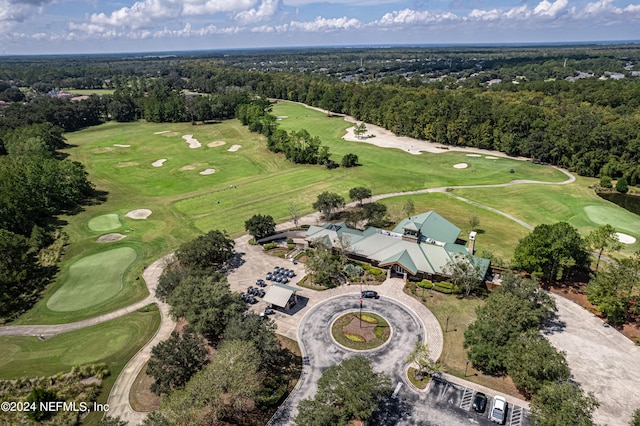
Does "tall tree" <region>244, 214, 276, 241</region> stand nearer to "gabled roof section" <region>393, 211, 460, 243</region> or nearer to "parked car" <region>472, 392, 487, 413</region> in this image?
"gabled roof section" <region>393, 211, 460, 243</region>

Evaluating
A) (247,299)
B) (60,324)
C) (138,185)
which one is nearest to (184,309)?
(247,299)

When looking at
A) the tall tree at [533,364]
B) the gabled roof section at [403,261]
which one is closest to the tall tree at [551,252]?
the gabled roof section at [403,261]

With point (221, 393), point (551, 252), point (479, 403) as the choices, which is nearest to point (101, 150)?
point (221, 393)

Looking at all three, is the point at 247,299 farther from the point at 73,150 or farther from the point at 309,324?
the point at 73,150

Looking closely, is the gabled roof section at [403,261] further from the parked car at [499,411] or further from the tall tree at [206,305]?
the tall tree at [206,305]

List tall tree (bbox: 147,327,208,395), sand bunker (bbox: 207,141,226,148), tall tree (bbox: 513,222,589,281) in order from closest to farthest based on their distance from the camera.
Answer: tall tree (bbox: 147,327,208,395), tall tree (bbox: 513,222,589,281), sand bunker (bbox: 207,141,226,148)

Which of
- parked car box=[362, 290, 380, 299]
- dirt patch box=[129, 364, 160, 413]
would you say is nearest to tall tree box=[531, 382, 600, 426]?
parked car box=[362, 290, 380, 299]

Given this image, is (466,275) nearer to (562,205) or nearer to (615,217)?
(562,205)
